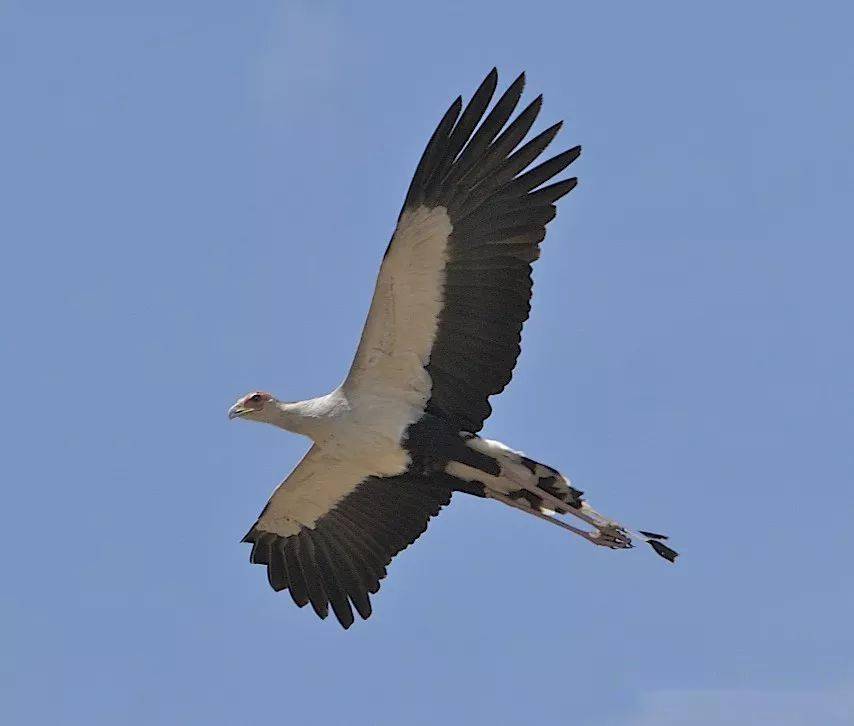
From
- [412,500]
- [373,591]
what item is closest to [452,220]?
[412,500]

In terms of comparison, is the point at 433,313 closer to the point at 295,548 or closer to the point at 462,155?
the point at 462,155

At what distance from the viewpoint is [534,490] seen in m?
17.0

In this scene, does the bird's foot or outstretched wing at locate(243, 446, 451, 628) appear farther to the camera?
outstretched wing at locate(243, 446, 451, 628)

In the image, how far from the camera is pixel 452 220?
16812 mm

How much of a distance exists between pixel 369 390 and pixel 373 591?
2368 millimetres

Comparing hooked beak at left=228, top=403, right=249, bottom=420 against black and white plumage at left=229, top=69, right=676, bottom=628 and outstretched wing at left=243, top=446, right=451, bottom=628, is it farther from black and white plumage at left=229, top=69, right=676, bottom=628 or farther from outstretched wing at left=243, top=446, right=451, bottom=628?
outstretched wing at left=243, top=446, right=451, bottom=628

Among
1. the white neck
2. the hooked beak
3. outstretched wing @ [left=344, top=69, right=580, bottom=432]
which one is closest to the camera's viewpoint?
outstretched wing @ [left=344, top=69, right=580, bottom=432]

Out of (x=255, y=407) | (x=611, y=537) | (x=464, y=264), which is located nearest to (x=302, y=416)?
(x=255, y=407)

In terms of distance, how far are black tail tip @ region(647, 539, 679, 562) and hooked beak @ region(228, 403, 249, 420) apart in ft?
13.9

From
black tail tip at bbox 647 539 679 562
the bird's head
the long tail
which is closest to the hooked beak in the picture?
the bird's head

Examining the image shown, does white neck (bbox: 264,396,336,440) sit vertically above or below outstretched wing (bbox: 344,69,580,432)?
below

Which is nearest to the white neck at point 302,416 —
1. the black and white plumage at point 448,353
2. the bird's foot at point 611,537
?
the black and white plumage at point 448,353

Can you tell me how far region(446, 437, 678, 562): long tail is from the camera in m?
16.9

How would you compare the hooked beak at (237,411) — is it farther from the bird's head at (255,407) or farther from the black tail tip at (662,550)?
the black tail tip at (662,550)
